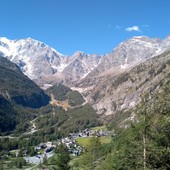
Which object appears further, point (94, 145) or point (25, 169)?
point (25, 169)

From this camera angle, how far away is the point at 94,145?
87.2 m

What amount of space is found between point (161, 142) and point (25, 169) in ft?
582

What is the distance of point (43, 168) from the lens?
18875 centimetres

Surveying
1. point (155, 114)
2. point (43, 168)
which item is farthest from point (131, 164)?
point (43, 168)

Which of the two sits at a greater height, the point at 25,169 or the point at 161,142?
the point at 161,142

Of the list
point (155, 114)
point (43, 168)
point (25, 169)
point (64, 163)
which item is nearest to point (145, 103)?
point (155, 114)

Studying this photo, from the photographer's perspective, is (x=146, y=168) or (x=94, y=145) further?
(x=94, y=145)

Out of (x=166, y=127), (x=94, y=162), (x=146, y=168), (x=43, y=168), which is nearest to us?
(x=146, y=168)

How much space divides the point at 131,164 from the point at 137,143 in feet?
11.7

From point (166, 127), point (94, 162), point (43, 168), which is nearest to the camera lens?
point (166, 127)

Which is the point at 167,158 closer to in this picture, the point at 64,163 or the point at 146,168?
the point at 146,168

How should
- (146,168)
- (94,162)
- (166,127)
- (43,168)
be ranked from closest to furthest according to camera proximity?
(146,168)
(166,127)
(94,162)
(43,168)

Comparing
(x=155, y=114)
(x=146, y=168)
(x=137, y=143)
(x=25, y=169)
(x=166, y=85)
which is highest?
(x=166, y=85)

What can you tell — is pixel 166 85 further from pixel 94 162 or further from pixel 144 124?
pixel 94 162
